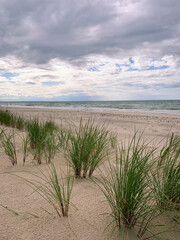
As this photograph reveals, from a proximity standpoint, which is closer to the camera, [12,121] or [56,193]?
[56,193]

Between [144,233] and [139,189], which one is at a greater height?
[139,189]

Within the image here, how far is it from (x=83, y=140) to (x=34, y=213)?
3.04 feet

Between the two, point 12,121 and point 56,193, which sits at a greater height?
point 12,121

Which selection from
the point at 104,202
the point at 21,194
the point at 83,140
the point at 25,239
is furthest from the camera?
the point at 83,140

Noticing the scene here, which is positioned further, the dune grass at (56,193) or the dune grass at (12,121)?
the dune grass at (12,121)

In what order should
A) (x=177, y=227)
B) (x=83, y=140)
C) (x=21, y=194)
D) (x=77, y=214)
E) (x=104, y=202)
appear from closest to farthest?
(x=177, y=227) → (x=77, y=214) → (x=104, y=202) → (x=21, y=194) → (x=83, y=140)

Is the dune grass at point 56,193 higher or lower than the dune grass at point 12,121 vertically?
lower

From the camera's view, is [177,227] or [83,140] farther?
[83,140]

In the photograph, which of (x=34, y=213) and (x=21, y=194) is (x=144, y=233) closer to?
(x=34, y=213)

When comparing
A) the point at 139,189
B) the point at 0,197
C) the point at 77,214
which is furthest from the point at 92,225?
the point at 0,197

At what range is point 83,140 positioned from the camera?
212 centimetres

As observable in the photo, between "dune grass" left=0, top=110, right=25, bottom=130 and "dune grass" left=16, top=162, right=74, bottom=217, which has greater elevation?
"dune grass" left=0, top=110, right=25, bottom=130

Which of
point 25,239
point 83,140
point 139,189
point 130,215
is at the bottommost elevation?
point 25,239

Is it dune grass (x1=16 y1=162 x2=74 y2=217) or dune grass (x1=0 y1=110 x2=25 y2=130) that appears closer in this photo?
dune grass (x1=16 y1=162 x2=74 y2=217)
